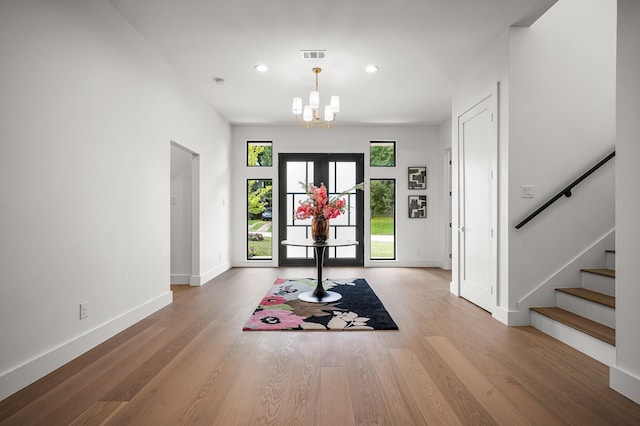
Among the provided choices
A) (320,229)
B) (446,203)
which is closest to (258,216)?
(320,229)

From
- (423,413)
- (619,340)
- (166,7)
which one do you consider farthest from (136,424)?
(166,7)

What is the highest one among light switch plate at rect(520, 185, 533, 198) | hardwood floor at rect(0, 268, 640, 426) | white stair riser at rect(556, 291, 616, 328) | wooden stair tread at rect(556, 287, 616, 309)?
light switch plate at rect(520, 185, 533, 198)

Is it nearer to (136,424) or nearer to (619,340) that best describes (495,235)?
(619,340)

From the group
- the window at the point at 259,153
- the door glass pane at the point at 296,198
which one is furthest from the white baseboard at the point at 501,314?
the window at the point at 259,153

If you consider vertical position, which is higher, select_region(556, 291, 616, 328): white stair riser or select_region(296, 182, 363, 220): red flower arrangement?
select_region(296, 182, 363, 220): red flower arrangement

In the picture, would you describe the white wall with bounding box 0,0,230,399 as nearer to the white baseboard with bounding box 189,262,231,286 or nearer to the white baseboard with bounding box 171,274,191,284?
the white baseboard with bounding box 189,262,231,286

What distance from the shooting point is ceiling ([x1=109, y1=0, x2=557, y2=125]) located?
3.10 meters

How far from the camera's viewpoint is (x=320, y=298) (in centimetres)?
431

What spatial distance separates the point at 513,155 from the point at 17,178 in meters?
3.81

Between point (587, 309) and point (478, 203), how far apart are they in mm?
1473

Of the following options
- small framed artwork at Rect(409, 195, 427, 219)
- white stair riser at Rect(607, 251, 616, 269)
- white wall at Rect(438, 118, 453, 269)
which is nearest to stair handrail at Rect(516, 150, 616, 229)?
white stair riser at Rect(607, 251, 616, 269)

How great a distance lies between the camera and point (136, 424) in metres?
1.74

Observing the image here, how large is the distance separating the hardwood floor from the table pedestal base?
0.98 metres

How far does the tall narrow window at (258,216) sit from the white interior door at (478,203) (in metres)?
3.87
